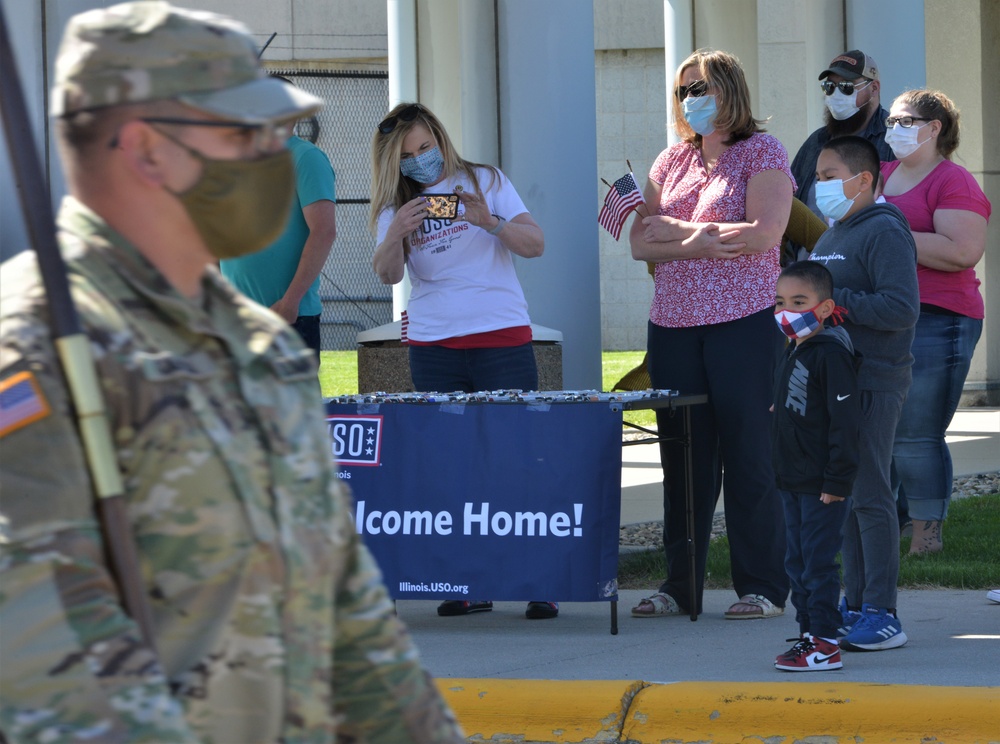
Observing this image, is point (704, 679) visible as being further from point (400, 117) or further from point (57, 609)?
point (57, 609)

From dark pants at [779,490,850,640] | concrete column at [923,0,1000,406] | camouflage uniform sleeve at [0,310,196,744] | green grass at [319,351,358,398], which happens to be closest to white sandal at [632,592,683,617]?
dark pants at [779,490,850,640]

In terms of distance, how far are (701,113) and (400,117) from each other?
1.21m

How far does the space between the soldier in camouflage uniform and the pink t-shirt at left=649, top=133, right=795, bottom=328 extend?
4.30 meters

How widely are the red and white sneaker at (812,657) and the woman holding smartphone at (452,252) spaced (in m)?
1.45

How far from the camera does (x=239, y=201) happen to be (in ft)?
6.28

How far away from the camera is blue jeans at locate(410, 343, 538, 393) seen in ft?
21.4

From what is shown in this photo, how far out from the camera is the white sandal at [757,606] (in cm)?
626

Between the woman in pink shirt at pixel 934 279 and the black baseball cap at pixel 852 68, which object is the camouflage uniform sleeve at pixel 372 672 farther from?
the black baseball cap at pixel 852 68

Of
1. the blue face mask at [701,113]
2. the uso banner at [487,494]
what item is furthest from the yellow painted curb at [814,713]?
the blue face mask at [701,113]

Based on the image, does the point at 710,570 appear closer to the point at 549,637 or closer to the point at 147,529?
the point at 549,637

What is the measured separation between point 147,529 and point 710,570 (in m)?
5.80

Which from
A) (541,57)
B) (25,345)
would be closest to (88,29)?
(25,345)

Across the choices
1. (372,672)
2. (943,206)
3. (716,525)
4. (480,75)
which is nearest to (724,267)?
(943,206)

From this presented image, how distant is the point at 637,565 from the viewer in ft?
24.8
